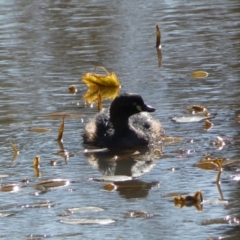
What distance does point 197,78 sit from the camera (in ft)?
41.2

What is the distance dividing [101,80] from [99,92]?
A: 0.49 meters

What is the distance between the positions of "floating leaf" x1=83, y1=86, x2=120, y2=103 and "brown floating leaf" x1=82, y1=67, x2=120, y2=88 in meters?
0.05

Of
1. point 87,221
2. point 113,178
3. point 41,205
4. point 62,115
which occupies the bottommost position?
point 62,115

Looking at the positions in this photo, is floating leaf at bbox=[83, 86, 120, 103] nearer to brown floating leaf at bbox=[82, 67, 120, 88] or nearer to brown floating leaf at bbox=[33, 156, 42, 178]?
brown floating leaf at bbox=[82, 67, 120, 88]

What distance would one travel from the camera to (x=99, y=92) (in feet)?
38.6

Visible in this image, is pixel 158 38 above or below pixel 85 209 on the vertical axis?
below

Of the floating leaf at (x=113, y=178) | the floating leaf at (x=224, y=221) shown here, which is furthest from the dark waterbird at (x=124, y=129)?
the floating leaf at (x=224, y=221)

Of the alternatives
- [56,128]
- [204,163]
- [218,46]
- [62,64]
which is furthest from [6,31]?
[204,163]

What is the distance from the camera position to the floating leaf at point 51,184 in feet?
26.8

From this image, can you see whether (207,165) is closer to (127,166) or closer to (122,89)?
(127,166)

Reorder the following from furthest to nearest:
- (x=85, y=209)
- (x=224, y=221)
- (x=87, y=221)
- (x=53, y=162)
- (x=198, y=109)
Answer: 1. (x=198, y=109)
2. (x=53, y=162)
3. (x=85, y=209)
4. (x=87, y=221)
5. (x=224, y=221)

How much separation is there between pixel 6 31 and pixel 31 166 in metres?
7.86

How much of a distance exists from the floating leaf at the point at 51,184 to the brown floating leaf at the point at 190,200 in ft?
4.01

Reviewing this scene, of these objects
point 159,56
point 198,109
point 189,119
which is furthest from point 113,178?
point 159,56
